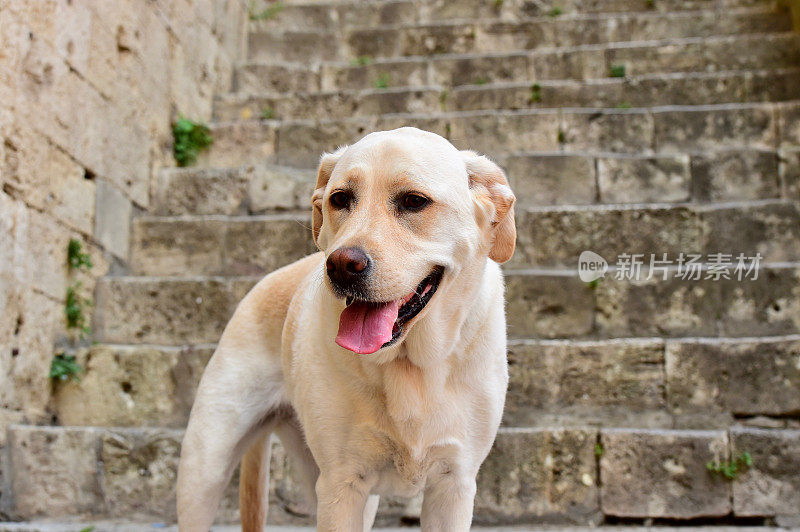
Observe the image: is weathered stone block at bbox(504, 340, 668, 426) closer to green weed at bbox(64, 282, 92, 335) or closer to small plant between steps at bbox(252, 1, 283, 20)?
green weed at bbox(64, 282, 92, 335)

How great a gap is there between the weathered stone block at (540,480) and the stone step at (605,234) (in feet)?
4.99

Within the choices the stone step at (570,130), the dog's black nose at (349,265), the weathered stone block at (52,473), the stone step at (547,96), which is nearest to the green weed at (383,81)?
the stone step at (547,96)

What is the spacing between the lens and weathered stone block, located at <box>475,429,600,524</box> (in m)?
4.39

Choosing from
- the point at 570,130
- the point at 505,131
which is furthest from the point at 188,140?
the point at 570,130

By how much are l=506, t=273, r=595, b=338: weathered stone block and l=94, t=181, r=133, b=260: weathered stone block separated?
2775mm

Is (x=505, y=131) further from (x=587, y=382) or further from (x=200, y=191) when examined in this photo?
(x=587, y=382)

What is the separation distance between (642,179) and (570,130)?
2.84ft

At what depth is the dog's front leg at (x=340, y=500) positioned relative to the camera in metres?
2.64

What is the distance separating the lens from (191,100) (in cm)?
738

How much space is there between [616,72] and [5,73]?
17.4 feet

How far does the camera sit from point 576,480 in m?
4.42

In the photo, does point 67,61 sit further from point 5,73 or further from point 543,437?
point 543,437

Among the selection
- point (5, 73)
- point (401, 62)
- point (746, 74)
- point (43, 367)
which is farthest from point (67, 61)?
point (746, 74)

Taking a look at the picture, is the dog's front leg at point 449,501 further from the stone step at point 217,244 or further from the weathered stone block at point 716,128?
the weathered stone block at point 716,128
